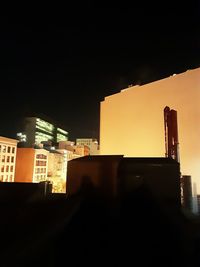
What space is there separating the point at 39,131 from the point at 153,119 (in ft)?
143

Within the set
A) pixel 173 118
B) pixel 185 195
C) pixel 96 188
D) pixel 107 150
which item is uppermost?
pixel 173 118

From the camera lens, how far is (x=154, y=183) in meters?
1.52

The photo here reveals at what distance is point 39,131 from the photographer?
167ft

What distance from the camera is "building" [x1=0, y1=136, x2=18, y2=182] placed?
20731mm

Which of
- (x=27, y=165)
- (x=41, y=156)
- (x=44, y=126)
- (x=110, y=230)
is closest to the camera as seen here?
(x=110, y=230)

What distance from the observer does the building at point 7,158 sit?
20.7m

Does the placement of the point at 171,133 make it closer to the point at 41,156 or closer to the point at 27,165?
the point at 27,165

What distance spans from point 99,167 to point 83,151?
3808 centimetres

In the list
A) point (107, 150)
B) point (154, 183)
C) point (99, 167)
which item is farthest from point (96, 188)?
point (107, 150)

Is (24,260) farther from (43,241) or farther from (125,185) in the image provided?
(125,185)

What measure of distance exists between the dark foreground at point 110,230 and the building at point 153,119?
7.89 metres

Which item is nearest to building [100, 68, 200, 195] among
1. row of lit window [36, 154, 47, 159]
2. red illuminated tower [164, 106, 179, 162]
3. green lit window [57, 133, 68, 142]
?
red illuminated tower [164, 106, 179, 162]

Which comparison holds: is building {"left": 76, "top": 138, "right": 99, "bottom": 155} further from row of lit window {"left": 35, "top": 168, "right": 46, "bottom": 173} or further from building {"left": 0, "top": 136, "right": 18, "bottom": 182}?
building {"left": 0, "top": 136, "right": 18, "bottom": 182}

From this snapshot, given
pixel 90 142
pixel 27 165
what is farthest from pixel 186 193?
pixel 90 142
